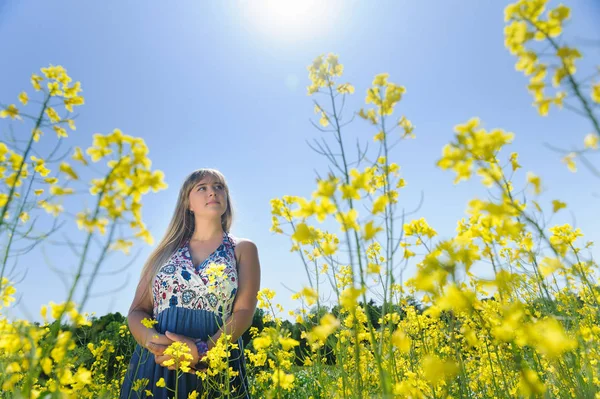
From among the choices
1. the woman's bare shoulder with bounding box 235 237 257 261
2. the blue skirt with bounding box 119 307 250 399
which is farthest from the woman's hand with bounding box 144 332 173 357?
the woman's bare shoulder with bounding box 235 237 257 261

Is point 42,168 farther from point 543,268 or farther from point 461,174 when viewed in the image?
point 543,268

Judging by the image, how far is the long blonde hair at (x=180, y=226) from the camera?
335 cm

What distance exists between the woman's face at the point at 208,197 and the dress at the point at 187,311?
349 mm

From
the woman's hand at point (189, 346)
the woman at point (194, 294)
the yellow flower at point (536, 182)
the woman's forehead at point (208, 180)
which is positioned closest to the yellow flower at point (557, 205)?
the yellow flower at point (536, 182)

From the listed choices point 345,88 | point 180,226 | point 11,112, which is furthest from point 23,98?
point 180,226

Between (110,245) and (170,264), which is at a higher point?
(170,264)

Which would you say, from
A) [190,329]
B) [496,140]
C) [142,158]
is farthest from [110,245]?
[190,329]

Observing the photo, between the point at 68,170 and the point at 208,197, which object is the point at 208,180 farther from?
the point at 68,170

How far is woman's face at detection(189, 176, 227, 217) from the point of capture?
3254 mm

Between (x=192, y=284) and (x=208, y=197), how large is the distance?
79 cm

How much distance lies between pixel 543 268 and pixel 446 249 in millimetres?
609

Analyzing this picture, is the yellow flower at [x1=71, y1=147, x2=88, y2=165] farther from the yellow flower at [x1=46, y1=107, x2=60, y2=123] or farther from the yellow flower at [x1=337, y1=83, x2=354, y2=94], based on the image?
the yellow flower at [x1=337, y1=83, x2=354, y2=94]

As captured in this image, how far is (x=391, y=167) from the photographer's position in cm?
189

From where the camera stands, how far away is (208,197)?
10.8 feet
